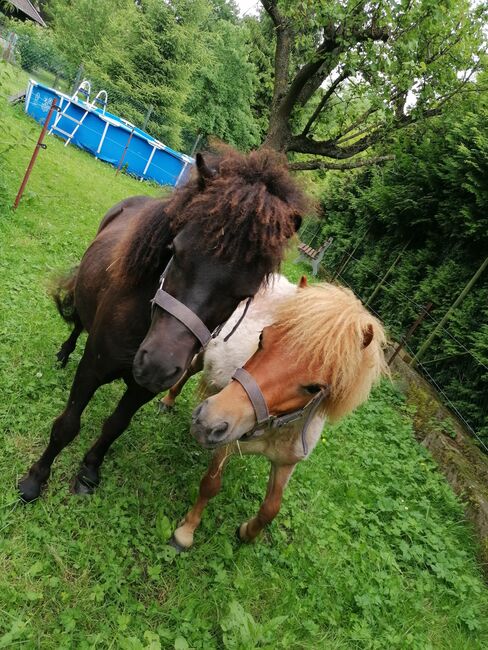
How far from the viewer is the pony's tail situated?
3486 millimetres

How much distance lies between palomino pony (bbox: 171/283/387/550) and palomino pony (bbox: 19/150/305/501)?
0.98 feet

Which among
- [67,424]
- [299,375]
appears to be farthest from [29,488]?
[299,375]

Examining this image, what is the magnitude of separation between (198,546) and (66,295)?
89.9 inches

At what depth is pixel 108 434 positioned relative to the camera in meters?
2.54

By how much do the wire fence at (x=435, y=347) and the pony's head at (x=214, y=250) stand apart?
4.69 metres

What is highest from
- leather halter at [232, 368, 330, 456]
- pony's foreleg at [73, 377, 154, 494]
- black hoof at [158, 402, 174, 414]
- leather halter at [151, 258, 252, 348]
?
leather halter at [151, 258, 252, 348]

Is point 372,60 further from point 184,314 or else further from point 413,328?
point 184,314

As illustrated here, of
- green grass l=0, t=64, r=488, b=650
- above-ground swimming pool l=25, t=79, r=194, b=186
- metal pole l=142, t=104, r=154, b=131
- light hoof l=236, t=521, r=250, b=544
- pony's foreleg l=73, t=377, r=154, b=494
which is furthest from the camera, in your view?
metal pole l=142, t=104, r=154, b=131

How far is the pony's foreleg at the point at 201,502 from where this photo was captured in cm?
258

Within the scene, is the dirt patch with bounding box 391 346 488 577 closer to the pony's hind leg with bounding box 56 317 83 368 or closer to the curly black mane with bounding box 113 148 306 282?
the curly black mane with bounding box 113 148 306 282

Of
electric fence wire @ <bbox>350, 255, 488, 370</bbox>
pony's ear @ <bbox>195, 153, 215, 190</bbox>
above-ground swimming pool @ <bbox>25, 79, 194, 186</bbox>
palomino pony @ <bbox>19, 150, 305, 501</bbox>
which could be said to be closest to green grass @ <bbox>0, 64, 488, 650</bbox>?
palomino pony @ <bbox>19, 150, 305, 501</bbox>

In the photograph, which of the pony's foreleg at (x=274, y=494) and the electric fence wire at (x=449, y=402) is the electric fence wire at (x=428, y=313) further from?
the pony's foreleg at (x=274, y=494)

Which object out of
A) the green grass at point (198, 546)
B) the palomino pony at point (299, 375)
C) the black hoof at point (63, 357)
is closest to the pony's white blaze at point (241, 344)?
the palomino pony at point (299, 375)

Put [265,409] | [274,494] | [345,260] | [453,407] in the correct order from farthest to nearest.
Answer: [345,260] → [453,407] → [274,494] → [265,409]
